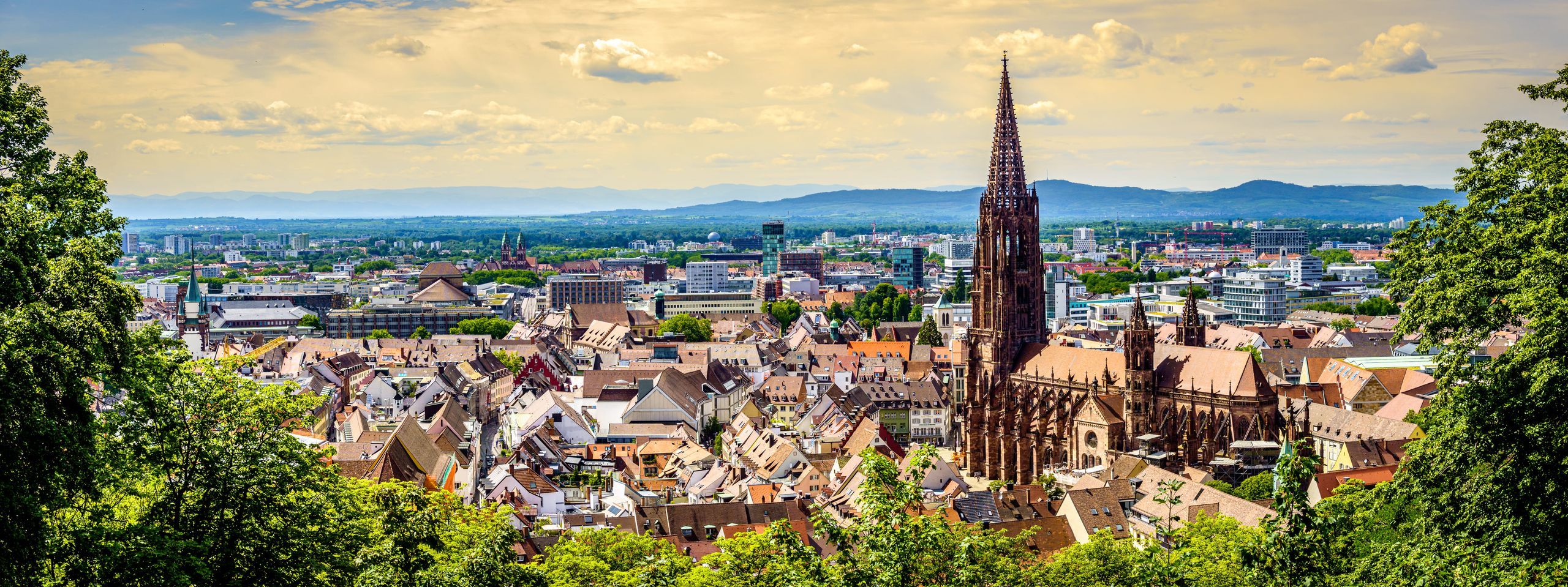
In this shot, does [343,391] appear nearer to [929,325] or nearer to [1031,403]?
[1031,403]

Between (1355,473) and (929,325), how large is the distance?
105929mm

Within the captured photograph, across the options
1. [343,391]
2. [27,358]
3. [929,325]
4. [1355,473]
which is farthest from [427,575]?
[929,325]

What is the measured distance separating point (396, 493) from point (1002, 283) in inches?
2648

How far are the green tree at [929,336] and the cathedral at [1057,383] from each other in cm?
6151

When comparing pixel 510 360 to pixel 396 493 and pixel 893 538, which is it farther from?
pixel 893 538

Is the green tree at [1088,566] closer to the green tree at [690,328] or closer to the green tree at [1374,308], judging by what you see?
the green tree at [690,328]

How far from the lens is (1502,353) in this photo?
1033 inches

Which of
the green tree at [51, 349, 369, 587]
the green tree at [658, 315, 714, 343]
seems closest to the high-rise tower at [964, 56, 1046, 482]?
the green tree at [51, 349, 369, 587]

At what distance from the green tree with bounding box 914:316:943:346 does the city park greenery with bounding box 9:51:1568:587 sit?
13500cm

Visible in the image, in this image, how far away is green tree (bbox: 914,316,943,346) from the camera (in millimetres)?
166000

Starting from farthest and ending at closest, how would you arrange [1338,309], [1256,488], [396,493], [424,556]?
[1338,309]
[1256,488]
[396,493]
[424,556]

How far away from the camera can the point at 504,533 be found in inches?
947

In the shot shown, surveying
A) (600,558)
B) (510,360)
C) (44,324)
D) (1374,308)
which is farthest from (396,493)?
→ (1374,308)

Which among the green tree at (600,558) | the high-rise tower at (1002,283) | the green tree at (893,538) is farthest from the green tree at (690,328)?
the green tree at (893,538)
